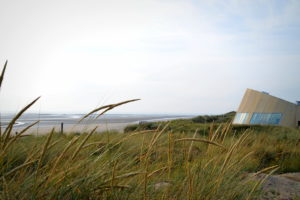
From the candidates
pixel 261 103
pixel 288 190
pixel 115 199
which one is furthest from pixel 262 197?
pixel 261 103

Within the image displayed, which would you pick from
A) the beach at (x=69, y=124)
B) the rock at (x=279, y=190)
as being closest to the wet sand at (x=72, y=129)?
the beach at (x=69, y=124)

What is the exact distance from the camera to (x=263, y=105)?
30328mm

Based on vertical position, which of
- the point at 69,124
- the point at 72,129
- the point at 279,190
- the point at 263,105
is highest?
the point at 263,105

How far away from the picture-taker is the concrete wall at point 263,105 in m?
30.1

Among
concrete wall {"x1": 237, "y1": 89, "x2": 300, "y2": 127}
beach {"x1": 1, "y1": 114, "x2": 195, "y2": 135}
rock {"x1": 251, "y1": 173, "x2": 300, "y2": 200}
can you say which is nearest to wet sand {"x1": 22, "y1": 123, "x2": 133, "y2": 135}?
beach {"x1": 1, "y1": 114, "x2": 195, "y2": 135}

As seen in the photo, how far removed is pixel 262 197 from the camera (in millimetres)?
3127

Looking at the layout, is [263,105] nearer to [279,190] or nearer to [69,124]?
[69,124]

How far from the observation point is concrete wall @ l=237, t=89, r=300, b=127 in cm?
3012

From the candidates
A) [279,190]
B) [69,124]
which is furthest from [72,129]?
[69,124]

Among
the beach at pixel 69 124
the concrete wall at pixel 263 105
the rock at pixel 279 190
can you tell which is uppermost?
the concrete wall at pixel 263 105

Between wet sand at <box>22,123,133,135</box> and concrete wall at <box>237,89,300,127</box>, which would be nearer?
wet sand at <box>22,123,133,135</box>

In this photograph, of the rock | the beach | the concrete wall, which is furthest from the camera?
the concrete wall

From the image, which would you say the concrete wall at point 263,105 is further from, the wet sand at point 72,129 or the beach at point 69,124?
the wet sand at point 72,129

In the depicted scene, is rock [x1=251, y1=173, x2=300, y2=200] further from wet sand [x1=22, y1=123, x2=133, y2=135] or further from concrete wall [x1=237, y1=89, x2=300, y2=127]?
concrete wall [x1=237, y1=89, x2=300, y2=127]
